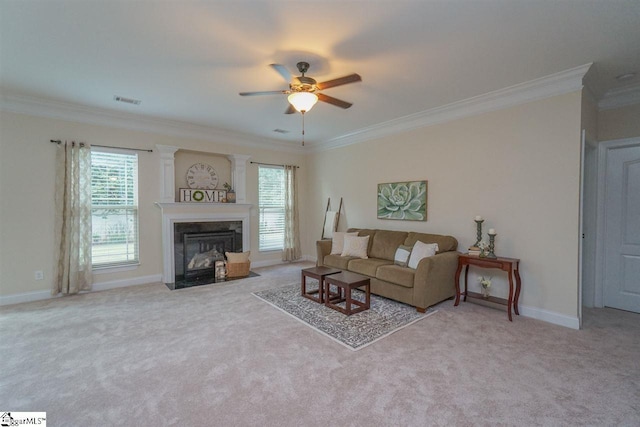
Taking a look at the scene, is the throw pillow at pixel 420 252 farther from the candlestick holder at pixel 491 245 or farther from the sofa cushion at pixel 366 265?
the candlestick holder at pixel 491 245

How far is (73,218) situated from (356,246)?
4291mm

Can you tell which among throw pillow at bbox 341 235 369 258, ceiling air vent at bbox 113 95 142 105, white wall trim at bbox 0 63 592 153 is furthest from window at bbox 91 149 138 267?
throw pillow at bbox 341 235 369 258

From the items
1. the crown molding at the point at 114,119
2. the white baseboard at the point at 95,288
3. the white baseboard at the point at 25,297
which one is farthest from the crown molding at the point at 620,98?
the white baseboard at the point at 25,297

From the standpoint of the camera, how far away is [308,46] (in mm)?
2633

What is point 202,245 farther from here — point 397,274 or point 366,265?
point 397,274

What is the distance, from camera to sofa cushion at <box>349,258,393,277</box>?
4.18 metres

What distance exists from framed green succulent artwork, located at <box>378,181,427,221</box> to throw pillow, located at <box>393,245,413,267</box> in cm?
68

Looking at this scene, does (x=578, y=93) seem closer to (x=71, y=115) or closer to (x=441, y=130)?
(x=441, y=130)

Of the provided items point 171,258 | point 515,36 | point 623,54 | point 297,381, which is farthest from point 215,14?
point 171,258

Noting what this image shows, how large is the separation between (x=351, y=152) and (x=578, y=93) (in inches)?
138

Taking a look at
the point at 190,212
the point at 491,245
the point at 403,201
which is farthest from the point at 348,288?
the point at 190,212

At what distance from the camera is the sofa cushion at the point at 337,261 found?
4.71m

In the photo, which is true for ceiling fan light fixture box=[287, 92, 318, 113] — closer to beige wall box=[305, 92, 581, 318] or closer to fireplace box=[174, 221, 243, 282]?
beige wall box=[305, 92, 581, 318]

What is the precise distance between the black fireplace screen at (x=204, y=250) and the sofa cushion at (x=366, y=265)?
2.63 meters
